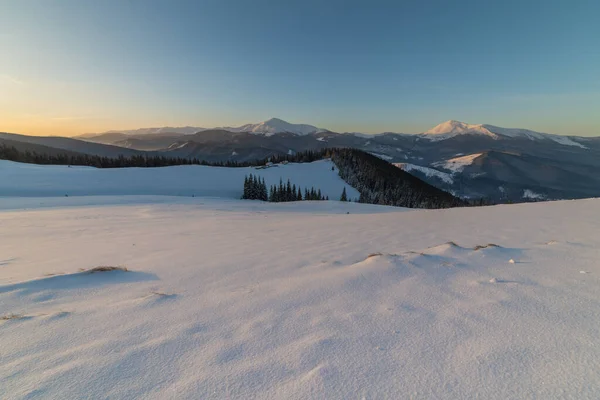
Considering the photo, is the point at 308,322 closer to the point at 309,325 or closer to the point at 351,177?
the point at 309,325

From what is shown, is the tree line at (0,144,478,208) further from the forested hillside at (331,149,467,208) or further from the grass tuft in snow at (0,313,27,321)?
the grass tuft in snow at (0,313,27,321)

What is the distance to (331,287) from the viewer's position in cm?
364

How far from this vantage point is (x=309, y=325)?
265 centimetres

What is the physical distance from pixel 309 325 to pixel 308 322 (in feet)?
0.21

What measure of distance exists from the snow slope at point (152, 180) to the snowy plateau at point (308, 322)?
63649mm

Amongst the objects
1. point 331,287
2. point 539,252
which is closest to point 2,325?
point 331,287

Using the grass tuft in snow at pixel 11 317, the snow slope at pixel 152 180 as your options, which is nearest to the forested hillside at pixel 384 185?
the snow slope at pixel 152 180

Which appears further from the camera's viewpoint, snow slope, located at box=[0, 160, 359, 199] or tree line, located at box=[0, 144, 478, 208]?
tree line, located at box=[0, 144, 478, 208]

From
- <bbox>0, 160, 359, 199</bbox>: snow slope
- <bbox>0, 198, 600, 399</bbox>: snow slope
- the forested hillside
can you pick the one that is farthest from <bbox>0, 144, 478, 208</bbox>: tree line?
A: <bbox>0, 198, 600, 399</bbox>: snow slope

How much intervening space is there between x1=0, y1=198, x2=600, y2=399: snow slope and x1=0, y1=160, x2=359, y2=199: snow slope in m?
63.8

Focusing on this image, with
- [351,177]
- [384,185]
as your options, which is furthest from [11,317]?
[384,185]

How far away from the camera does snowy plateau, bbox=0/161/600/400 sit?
72.5 inches

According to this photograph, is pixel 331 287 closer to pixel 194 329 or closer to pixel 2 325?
pixel 194 329

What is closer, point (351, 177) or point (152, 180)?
point (152, 180)
